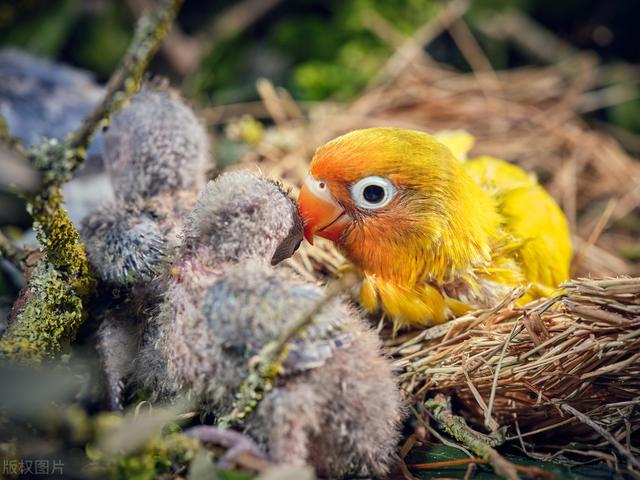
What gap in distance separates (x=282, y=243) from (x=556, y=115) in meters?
2.13

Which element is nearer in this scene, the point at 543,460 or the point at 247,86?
the point at 543,460

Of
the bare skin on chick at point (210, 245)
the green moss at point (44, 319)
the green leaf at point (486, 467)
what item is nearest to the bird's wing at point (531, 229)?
the green leaf at point (486, 467)

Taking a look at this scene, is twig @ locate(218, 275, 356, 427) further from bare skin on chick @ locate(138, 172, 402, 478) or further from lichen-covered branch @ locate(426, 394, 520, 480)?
lichen-covered branch @ locate(426, 394, 520, 480)

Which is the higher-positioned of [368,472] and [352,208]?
[352,208]

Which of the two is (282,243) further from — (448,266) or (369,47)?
(369,47)

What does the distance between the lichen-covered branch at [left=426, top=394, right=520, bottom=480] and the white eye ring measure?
589mm

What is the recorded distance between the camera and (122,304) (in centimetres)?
156

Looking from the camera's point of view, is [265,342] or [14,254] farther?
[14,254]

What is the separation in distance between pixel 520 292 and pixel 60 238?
1242mm

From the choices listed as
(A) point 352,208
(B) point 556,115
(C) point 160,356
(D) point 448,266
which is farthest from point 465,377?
(B) point 556,115

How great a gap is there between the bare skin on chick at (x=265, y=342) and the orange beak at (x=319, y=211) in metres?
0.18

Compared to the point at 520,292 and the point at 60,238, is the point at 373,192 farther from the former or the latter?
the point at 60,238

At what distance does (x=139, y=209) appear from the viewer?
1650 millimetres

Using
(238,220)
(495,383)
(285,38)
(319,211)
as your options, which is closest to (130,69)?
(238,220)
